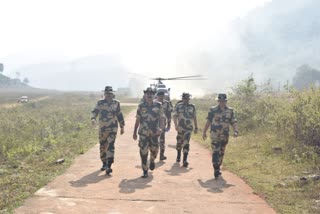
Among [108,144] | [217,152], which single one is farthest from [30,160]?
[217,152]

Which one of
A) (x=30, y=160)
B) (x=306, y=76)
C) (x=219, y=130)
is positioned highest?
(x=306, y=76)

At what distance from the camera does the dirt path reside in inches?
253

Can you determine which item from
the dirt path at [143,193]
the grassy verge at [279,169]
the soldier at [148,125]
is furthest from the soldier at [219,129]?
the soldier at [148,125]

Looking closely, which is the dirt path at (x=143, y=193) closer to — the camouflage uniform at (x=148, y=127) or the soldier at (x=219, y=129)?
the soldier at (x=219, y=129)

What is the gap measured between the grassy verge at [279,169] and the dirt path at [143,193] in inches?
15.1

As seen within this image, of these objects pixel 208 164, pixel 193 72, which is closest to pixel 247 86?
pixel 208 164

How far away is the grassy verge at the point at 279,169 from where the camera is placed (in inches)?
279

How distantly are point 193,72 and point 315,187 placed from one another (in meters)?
145

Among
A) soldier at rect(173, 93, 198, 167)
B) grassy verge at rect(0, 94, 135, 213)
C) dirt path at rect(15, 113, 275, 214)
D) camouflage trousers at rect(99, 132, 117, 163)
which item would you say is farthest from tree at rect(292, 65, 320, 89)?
camouflage trousers at rect(99, 132, 117, 163)

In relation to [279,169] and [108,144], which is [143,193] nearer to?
[108,144]

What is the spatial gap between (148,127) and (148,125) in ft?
0.16

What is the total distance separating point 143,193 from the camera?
7324 mm

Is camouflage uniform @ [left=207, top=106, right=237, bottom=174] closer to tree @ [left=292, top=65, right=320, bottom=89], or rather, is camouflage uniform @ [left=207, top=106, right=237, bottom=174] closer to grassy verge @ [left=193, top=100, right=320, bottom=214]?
grassy verge @ [left=193, top=100, right=320, bottom=214]

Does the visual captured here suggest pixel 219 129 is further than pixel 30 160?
No
